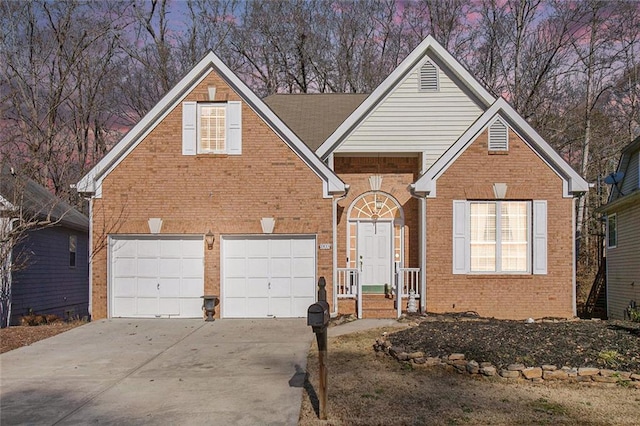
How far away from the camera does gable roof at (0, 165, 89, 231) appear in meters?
15.7

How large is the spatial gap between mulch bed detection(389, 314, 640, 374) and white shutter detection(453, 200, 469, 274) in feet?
11.7

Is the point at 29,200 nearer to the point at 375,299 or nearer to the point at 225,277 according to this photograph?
the point at 225,277

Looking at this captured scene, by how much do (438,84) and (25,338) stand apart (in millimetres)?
12082

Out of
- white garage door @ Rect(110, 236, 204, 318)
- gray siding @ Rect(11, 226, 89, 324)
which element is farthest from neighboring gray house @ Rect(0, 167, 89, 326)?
white garage door @ Rect(110, 236, 204, 318)

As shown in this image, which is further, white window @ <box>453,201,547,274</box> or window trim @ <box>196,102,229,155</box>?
window trim @ <box>196,102,229,155</box>

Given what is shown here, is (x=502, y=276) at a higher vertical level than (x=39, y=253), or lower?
lower

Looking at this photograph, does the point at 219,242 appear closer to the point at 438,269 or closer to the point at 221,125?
the point at 221,125

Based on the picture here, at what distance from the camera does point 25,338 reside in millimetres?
12562

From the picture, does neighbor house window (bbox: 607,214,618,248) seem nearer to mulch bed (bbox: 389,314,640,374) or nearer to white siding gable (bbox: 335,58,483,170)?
white siding gable (bbox: 335,58,483,170)

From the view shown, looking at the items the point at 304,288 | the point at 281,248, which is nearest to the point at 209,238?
the point at 281,248

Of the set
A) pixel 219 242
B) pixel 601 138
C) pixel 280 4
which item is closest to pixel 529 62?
pixel 601 138

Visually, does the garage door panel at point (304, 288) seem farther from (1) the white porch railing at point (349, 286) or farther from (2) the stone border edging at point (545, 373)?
(2) the stone border edging at point (545, 373)

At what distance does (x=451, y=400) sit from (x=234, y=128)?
9674 mm

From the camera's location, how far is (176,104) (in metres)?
15.2
